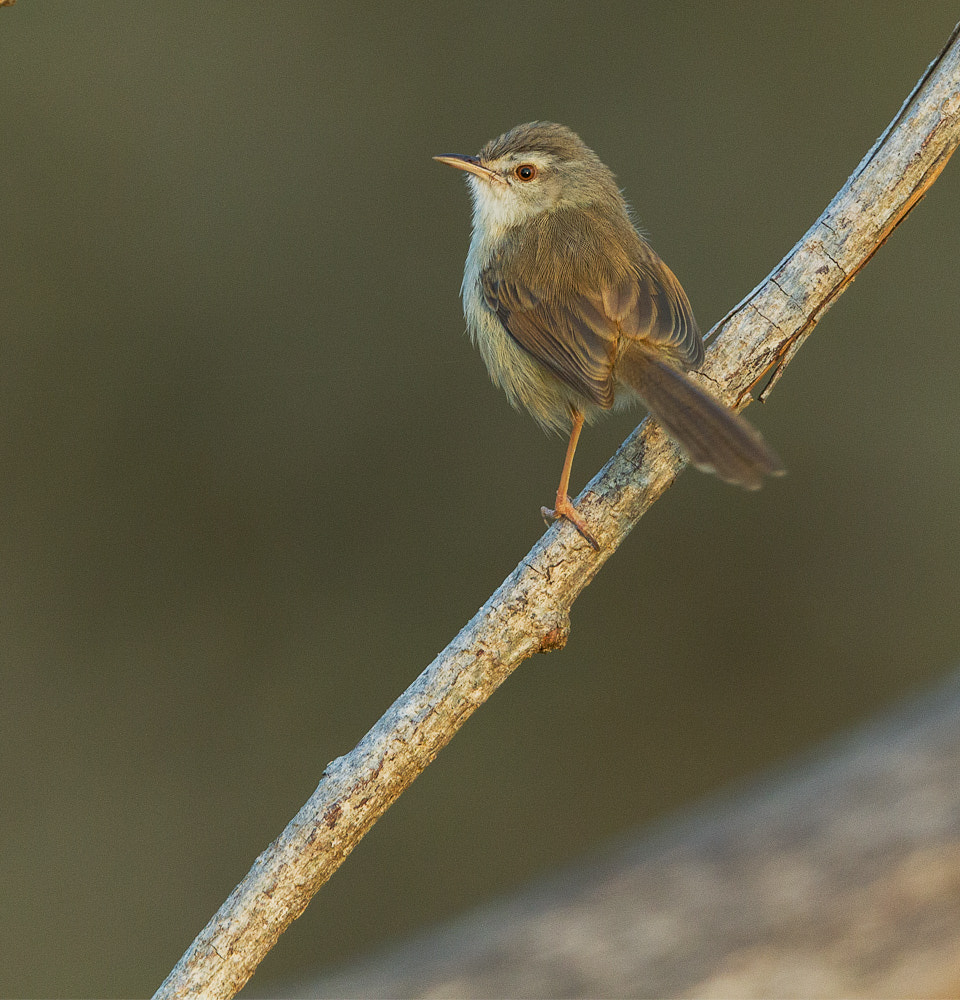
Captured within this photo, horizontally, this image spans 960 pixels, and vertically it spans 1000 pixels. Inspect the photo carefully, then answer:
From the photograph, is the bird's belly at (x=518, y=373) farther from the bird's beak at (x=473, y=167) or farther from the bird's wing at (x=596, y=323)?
the bird's beak at (x=473, y=167)

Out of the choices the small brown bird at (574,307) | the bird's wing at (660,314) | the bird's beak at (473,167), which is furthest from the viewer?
the bird's beak at (473,167)

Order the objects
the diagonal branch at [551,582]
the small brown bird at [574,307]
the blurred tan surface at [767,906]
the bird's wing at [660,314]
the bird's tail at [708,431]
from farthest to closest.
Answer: the blurred tan surface at [767,906], the bird's wing at [660,314], the small brown bird at [574,307], the bird's tail at [708,431], the diagonal branch at [551,582]

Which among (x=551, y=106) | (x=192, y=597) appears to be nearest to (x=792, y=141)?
(x=551, y=106)

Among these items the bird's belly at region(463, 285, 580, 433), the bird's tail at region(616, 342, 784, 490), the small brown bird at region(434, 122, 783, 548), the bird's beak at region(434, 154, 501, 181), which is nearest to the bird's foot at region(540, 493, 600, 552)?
the small brown bird at region(434, 122, 783, 548)

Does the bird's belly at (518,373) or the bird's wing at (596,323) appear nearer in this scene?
the bird's wing at (596,323)

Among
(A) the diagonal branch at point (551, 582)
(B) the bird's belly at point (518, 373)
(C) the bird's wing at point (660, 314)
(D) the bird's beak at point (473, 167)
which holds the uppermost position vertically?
(D) the bird's beak at point (473, 167)

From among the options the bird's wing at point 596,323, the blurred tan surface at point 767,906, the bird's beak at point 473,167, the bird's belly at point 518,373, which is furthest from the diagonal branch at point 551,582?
the blurred tan surface at point 767,906

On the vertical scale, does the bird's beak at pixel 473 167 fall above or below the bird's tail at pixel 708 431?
above
